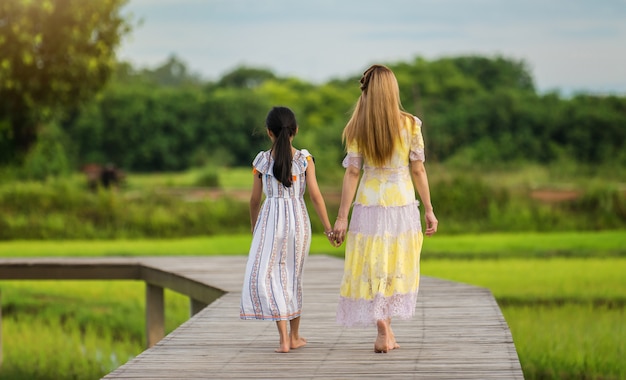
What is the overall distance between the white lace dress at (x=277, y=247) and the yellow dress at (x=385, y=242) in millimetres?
305

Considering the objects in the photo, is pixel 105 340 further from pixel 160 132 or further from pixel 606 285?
pixel 160 132

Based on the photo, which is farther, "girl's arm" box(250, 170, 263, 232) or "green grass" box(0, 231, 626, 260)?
"green grass" box(0, 231, 626, 260)

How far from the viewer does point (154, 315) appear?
11.0 meters

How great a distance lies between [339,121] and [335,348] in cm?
3683

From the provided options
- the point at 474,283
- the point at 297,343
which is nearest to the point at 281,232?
the point at 297,343

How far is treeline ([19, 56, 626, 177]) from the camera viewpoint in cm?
3656

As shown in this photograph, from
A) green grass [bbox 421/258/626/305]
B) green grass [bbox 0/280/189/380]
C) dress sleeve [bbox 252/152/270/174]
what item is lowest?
green grass [bbox 0/280/189/380]

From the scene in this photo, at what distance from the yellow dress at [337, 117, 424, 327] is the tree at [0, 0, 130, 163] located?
1874cm

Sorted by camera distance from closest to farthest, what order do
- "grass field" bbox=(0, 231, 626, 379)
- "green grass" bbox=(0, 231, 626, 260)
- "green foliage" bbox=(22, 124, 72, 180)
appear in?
"grass field" bbox=(0, 231, 626, 379) → "green grass" bbox=(0, 231, 626, 260) → "green foliage" bbox=(22, 124, 72, 180)

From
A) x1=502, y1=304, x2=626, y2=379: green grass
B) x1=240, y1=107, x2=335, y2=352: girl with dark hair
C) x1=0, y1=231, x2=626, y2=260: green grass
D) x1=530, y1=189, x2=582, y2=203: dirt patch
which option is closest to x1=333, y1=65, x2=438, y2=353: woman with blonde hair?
x1=240, y1=107, x2=335, y2=352: girl with dark hair

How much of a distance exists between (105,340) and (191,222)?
1007 cm

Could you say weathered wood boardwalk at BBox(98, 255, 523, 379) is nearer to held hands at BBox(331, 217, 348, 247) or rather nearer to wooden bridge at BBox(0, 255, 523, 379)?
wooden bridge at BBox(0, 255, 523, 379)

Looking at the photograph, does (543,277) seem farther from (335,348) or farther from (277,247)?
(277,247)

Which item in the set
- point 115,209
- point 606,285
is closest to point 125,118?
point 115,209
